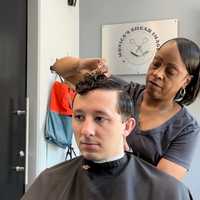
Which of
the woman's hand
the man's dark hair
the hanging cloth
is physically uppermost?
the woman's hand

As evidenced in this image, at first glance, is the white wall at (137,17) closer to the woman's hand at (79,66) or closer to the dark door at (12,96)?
the dark door at (12,96)

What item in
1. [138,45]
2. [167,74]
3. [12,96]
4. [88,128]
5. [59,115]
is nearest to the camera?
[88,128]

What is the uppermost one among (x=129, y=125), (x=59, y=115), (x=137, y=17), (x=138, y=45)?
(x=137, y=17)

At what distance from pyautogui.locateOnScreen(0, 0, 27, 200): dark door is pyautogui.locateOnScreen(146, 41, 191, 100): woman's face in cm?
142

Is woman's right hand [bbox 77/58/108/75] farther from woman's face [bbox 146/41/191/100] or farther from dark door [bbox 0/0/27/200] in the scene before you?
dark door [bbox 0/0/27/200]

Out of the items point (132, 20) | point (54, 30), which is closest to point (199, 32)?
point (132, 20)

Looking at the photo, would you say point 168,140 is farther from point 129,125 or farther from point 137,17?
point 137,17

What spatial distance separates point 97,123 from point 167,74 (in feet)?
1.10

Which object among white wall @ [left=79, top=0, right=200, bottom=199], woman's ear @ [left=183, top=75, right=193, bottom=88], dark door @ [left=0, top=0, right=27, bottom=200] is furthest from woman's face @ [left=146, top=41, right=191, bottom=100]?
white wall @ [left=79, top=0, right=200, bottom=199]

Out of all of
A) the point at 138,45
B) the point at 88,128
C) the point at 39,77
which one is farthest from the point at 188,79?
the point at 138,45

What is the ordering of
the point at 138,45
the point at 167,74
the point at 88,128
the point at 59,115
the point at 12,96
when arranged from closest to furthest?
the point at 88,128 → the point at 167,74 → the point at 12,96 → the point at 59,115 → the point at 138,45

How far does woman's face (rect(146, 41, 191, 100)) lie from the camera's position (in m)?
1.30

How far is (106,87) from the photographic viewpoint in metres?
1.16

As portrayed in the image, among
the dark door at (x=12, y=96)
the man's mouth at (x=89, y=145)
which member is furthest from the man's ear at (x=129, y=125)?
the dark door at (x=12, y=96)
